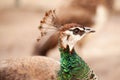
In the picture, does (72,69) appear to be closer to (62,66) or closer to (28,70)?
(62,66)

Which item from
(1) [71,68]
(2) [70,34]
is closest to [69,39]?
(2) [70,34]

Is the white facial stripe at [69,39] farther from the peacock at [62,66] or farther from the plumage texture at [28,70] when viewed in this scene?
the plumage texture at [28,70]

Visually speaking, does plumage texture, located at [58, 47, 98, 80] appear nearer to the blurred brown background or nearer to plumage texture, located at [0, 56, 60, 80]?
plumage texture, located at [0, 56, 60, 80]

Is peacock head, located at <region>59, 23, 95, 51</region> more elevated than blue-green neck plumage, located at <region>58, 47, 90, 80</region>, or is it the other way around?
peacock head, located at <region>59, 23, 95, 51</region>

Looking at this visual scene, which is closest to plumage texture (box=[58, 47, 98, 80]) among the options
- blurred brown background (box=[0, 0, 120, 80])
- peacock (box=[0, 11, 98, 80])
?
peacock (box=[0, 11, 98, 80])

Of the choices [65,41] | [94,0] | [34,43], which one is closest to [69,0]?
[94,0]

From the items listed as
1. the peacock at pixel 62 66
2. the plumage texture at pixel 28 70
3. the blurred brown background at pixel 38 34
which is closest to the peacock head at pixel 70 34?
the peacock at pixel 62 66

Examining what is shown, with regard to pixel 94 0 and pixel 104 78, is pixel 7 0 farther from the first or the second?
pixel 104 78
